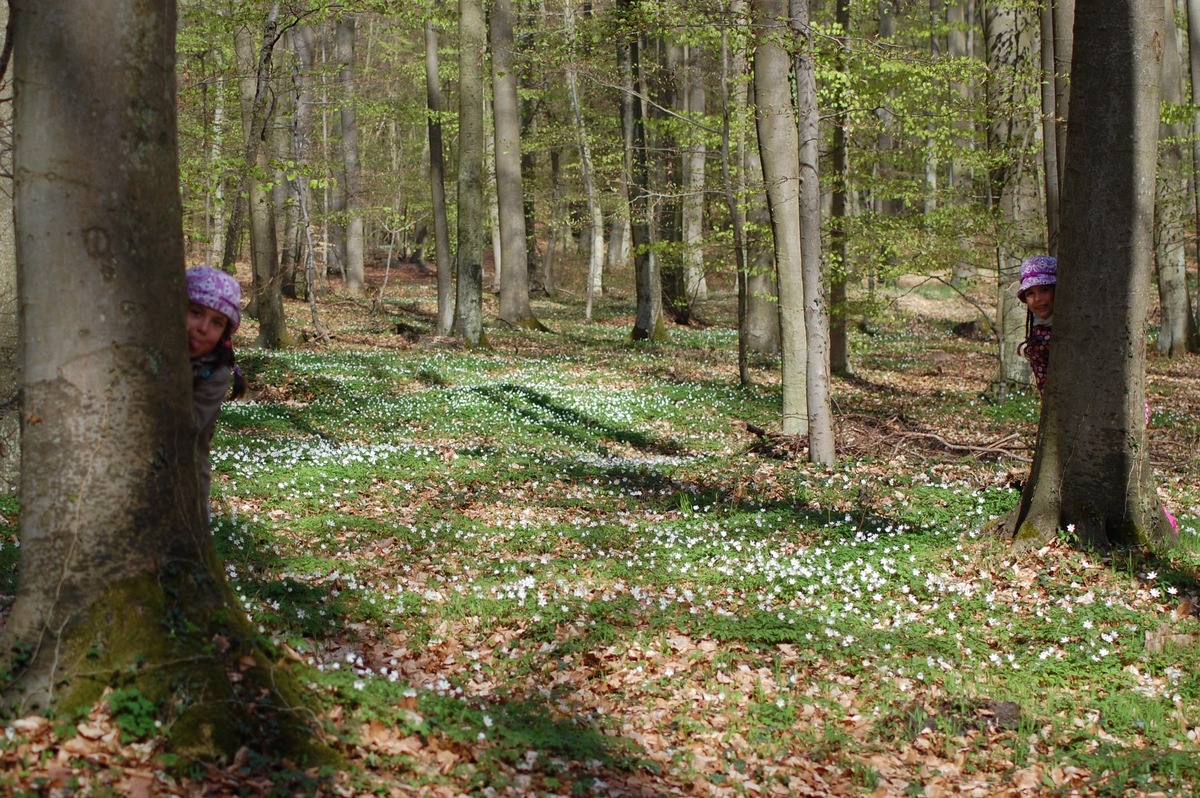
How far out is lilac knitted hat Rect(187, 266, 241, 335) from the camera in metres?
4.99

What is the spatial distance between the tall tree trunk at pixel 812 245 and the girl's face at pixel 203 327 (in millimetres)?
7982

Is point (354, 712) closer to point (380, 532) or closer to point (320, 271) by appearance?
point (380, 532)

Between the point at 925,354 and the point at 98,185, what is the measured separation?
89.8 ft

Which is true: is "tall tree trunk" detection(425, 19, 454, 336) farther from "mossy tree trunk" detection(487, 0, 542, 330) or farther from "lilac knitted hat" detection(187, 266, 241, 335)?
"lilac knitted hat" detection(187, 266, 241, 335)

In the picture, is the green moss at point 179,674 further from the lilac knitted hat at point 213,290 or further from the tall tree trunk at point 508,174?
the tall tree trunk at point 508,174

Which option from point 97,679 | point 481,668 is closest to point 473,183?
point 481,668

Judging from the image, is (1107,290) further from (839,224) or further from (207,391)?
(839,224)

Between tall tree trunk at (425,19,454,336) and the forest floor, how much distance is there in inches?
564

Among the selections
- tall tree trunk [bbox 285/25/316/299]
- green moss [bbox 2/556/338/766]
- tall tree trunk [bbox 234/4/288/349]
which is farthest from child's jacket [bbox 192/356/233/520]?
tall tree trunk [bbox 234/4/288/349]

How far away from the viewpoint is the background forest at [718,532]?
5055 millimetres

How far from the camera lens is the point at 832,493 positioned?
35.7 ft

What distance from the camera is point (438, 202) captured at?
2866 centimetres

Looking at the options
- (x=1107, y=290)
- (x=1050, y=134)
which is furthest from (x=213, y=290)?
(x=1050, y=134)

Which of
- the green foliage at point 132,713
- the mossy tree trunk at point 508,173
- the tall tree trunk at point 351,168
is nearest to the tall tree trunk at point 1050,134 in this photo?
the mossy tree trunk at point 508,173
